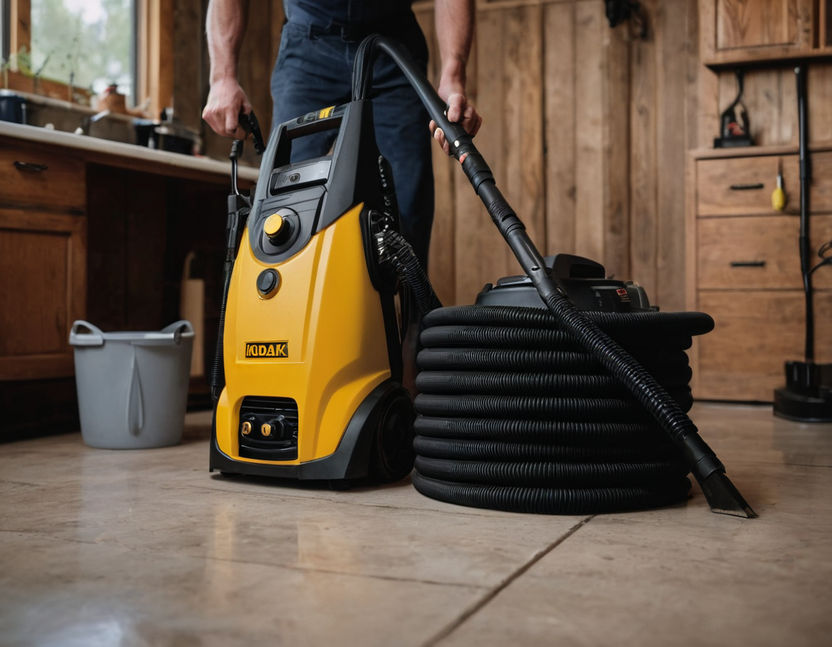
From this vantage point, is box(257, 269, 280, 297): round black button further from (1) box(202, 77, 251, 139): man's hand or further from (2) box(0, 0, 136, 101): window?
(2) box(0, 0, 136, 101): window

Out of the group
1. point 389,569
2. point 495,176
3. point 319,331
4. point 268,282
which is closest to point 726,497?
point 389,569

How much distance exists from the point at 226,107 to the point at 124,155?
0.88 metres

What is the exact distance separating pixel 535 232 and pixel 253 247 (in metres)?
2.54

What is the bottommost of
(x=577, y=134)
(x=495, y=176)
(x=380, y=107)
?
(x=380, y=107)

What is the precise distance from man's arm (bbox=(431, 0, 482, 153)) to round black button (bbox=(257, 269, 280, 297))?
0.41m

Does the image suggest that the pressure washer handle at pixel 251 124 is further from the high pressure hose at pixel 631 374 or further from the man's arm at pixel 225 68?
the high pressure hose at pixel 631 374

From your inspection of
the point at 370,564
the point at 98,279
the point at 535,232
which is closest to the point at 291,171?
the point at 370,564

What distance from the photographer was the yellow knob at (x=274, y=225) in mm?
1657

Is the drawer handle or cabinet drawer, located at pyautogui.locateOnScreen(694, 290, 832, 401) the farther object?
cabinet drawer, located at pyautogui.locateOnScreen(694, 290, 832, 401)

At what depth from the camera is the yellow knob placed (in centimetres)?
166

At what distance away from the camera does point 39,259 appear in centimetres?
247

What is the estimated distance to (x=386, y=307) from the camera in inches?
67.4

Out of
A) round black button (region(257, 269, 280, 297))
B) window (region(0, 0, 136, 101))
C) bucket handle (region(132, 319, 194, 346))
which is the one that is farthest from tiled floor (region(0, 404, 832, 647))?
window (region(0, 0, 136, 101))

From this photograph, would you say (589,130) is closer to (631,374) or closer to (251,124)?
(251,124)
